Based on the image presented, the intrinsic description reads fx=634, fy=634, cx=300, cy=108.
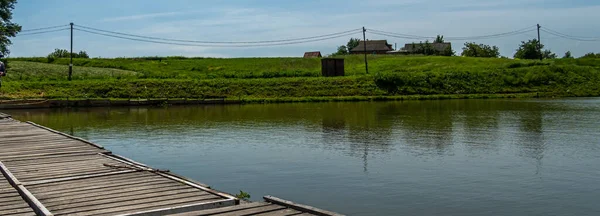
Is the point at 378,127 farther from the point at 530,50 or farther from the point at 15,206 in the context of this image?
the point at 530,50

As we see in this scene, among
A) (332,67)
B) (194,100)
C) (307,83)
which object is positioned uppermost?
(332,67)

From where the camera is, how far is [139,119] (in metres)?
36.5

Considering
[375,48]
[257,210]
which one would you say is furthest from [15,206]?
[375,48]

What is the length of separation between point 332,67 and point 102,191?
58.3 meters

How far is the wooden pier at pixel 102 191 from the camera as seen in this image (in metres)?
9.91

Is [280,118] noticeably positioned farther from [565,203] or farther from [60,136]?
[565,203]

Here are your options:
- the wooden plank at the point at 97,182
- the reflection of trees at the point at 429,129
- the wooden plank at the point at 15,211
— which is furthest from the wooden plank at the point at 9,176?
the reflection of trees at the point at 429,129

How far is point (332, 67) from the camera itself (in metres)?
69.0

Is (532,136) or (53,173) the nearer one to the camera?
(53,173)

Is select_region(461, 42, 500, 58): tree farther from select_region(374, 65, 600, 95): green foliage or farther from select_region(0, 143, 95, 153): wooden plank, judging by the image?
select_region(0, 143, 95, 153): wooden plank

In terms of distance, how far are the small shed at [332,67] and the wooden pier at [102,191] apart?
2060 inches

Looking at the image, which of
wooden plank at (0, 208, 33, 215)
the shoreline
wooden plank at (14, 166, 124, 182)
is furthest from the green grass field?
wooden plank at (0, 208, 33, 215)

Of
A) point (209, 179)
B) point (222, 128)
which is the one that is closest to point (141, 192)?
point (209, 179)

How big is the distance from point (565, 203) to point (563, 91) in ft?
174
